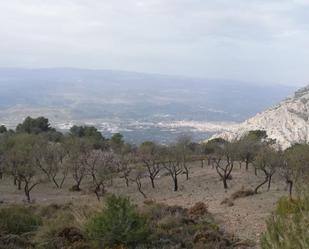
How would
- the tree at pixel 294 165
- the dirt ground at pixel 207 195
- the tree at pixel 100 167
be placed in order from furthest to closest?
the tree at pixel 100 167, the tree at pixel 294 165, the dirt ground at pixel 207 195

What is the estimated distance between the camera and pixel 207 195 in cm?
3756

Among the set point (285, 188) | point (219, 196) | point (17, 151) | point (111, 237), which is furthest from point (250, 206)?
point (17, 151)

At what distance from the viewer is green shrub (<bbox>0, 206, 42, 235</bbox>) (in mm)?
18453

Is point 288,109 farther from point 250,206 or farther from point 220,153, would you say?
point 250,206

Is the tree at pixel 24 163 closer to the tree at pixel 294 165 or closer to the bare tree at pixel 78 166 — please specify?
the bare tree at pixel 78 166

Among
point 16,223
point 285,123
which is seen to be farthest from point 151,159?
point 285,123

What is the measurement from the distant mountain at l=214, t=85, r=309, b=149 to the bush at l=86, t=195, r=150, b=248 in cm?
8114

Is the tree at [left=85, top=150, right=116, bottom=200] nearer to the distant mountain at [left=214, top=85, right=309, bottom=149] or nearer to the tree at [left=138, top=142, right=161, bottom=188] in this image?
the tree at [left=138, top=142, right=161, bottom=188]

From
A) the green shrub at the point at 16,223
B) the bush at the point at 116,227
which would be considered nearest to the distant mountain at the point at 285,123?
the green shrub at the point at 16,223

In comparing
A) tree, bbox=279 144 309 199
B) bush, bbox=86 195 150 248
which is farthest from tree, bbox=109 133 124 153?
bush, bbox=86 195 150 248

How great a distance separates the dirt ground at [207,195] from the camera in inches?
895

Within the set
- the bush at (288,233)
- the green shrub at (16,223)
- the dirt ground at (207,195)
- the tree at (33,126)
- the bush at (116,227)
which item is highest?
the tree at (33,126)

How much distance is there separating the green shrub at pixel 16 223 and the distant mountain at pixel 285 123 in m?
78.4

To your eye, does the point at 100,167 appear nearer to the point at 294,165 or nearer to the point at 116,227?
the point at 294,165
